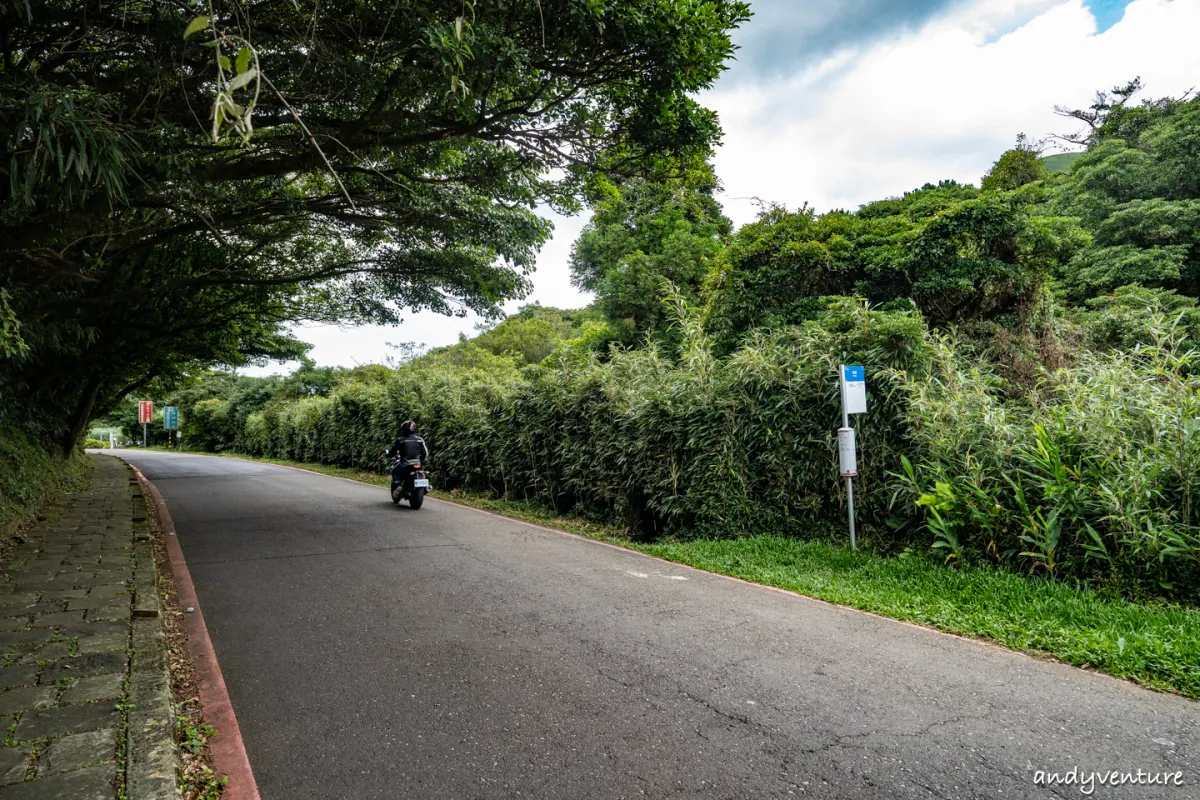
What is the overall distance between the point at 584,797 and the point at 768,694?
1331 mm

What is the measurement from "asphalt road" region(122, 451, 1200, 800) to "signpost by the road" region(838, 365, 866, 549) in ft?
5.13

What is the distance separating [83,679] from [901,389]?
22.6ft

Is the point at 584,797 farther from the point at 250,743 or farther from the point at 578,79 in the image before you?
the point at 578,79

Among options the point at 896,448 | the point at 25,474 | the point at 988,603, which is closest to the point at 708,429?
the point at 896,448

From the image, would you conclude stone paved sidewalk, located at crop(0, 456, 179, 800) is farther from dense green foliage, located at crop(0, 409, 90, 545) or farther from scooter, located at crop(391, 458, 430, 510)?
scooter, located at crop(391, 458, 430, 510)

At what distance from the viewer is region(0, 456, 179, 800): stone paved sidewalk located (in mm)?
2467

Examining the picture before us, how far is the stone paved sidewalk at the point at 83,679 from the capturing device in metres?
2.47

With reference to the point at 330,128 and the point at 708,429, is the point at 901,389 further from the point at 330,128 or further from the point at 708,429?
the point at 330,128

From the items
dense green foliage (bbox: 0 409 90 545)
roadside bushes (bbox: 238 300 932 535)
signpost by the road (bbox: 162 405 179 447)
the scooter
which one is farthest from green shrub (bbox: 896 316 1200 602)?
signpost by the road (bbox: 162 405 179 447)

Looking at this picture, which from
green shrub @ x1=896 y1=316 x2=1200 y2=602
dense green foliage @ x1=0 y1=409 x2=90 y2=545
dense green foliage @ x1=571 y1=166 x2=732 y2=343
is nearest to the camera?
green shrub @ x1=896 y1=316 x2=1200 y2=602

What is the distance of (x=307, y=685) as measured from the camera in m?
3.52

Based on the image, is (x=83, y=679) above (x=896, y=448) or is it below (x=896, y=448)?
below

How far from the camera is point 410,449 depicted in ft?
35.7

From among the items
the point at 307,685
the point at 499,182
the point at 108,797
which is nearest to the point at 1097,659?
the point at 307,685
